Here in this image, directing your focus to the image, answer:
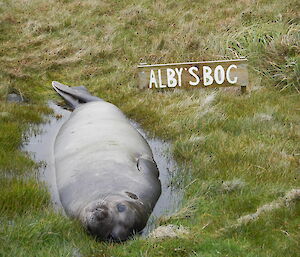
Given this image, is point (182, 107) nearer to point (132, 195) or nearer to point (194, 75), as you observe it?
point (194, 75)

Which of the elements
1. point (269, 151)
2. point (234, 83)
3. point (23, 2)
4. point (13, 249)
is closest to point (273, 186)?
point (269, 151)

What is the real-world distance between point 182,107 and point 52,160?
99.6 inches

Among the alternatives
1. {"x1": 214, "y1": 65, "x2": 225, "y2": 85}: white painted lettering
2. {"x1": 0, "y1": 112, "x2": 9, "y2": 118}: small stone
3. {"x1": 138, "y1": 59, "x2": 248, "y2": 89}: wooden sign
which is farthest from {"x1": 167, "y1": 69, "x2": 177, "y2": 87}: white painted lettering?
{"x1": 0, "y1": 112, "x2": 9, "y2": 118}: small stone

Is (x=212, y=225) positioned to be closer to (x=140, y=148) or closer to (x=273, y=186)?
(x=273, y=186)

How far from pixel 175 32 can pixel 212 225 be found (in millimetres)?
7698

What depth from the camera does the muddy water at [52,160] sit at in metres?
5.13

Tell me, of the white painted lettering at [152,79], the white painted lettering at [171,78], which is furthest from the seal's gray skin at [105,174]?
the white painted lettering at [171,78]

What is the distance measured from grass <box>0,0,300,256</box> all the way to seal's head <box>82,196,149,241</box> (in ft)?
0.33

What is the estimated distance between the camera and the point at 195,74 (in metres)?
8.73

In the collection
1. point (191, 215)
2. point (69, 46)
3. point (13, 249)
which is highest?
point (13, 249)

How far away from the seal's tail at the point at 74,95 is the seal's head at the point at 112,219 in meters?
4.14

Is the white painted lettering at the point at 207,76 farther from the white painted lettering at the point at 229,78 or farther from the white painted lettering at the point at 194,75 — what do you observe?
the white painted lettering at the point at 229,78

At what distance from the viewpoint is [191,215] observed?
491 centimetres

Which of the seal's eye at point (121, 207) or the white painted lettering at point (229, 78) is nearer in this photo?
the seal's eye at point (121, 207)
